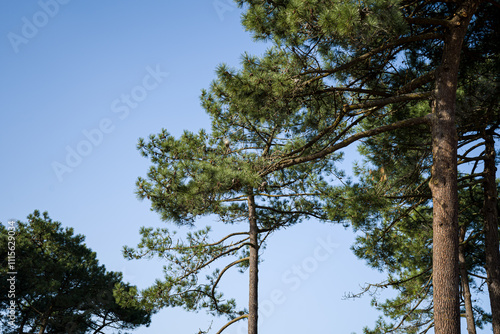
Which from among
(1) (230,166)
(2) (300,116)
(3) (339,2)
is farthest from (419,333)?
(3) (339,2)

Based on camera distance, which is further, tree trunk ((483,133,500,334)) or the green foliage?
the green foliage

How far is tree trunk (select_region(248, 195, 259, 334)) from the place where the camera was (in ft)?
28.7

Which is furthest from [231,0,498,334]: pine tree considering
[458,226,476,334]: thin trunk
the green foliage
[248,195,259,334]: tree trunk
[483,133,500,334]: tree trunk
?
the green foliage

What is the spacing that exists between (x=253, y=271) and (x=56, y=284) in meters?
8.39

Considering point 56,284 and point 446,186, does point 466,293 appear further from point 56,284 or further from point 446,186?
point 56,284

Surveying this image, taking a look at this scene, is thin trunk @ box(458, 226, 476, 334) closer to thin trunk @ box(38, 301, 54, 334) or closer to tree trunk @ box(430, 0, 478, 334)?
tree trunk @ box(430, 0, 478, 334)

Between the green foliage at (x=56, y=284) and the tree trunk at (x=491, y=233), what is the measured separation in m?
11.9

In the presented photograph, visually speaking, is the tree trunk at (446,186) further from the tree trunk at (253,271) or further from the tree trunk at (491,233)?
the tree trunk at (253,271)

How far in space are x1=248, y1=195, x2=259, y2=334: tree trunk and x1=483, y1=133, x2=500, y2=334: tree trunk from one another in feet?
14.6

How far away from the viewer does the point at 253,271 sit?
9172mm

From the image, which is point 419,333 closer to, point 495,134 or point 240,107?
point 495,134

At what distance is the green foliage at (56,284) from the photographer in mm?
14305

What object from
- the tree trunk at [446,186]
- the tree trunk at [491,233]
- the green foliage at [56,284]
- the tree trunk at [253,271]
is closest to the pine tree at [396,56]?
the tree trunk at [446,186]

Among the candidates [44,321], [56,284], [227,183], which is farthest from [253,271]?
[44,321]
